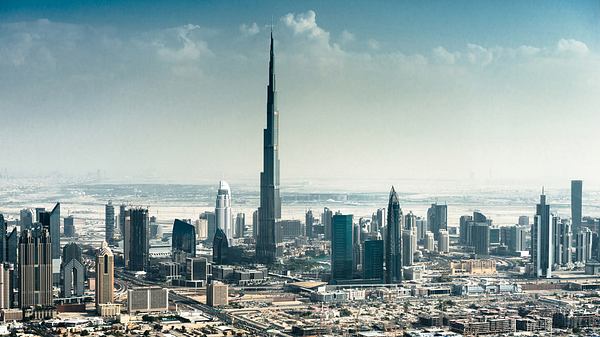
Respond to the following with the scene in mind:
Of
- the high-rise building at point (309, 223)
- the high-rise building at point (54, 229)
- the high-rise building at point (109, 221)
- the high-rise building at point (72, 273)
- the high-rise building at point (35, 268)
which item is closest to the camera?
the high-rise building at point (35, 268)

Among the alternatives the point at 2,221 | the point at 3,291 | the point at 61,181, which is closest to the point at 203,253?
the point at 61,181

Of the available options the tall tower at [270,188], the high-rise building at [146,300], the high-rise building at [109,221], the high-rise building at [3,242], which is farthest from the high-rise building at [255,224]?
the high-rise building at [3,242]

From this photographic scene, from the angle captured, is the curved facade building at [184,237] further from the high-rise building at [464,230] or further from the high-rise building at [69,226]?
the high-rise building at [464,230]

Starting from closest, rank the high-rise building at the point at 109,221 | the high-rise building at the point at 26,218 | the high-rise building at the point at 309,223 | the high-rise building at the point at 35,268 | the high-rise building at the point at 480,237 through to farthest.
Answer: the high-rise building at the point at 35,268
the high-rise building at the point at 26,218
the high-rise building at the point at 109,221
the high-rise building at the point at 309,223
the high-rise building at the point at 480,237

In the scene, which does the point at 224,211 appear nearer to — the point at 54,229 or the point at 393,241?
the point at 393,241

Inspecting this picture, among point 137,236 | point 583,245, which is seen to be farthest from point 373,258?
point 137,236
